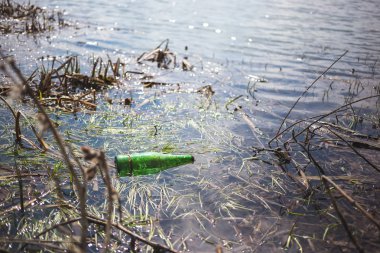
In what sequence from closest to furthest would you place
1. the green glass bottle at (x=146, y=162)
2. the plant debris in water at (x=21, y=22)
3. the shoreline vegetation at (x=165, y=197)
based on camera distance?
1. the shoreline vegetation at (x=165, y=197)
2. the green glass bottle at (x=146, y=162)
3. the plant debris in water at (x=21, y=22)

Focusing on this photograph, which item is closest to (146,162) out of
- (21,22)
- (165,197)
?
(165,197)

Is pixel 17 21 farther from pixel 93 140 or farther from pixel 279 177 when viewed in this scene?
pixel 279 177

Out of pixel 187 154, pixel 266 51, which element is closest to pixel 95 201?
pixel 187 154

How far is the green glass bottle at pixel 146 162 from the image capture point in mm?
2994

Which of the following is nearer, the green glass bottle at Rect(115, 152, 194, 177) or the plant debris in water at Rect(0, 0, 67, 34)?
the green glass bottle at Rect(115, 152, 194, 177)

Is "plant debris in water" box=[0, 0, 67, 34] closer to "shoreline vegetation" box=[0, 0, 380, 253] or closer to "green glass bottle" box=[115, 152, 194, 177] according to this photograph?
"shoreline vegetation" box=[0, 0, 380, 253]

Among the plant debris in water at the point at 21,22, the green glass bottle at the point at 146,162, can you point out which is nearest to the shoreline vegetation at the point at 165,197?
the green glass bottle at the point at 146,162

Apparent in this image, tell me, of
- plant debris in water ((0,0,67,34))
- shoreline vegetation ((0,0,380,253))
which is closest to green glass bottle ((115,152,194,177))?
shoreline vegetation ((0,0,380,253))

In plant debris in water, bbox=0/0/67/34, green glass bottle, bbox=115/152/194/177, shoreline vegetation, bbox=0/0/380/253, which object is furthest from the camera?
plant debris in water, bbox=0/0/67/34

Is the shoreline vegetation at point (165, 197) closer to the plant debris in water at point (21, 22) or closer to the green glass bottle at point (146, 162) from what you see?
the green glass bottle at point (146, 162)

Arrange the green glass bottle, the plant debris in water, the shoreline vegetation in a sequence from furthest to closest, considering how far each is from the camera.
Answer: the plant debris in water < the green glass bottle < the shoreline vegetation

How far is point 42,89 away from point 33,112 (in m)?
0.72

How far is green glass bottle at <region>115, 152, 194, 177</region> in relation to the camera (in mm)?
2994

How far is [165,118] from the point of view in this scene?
4660 millimetres
